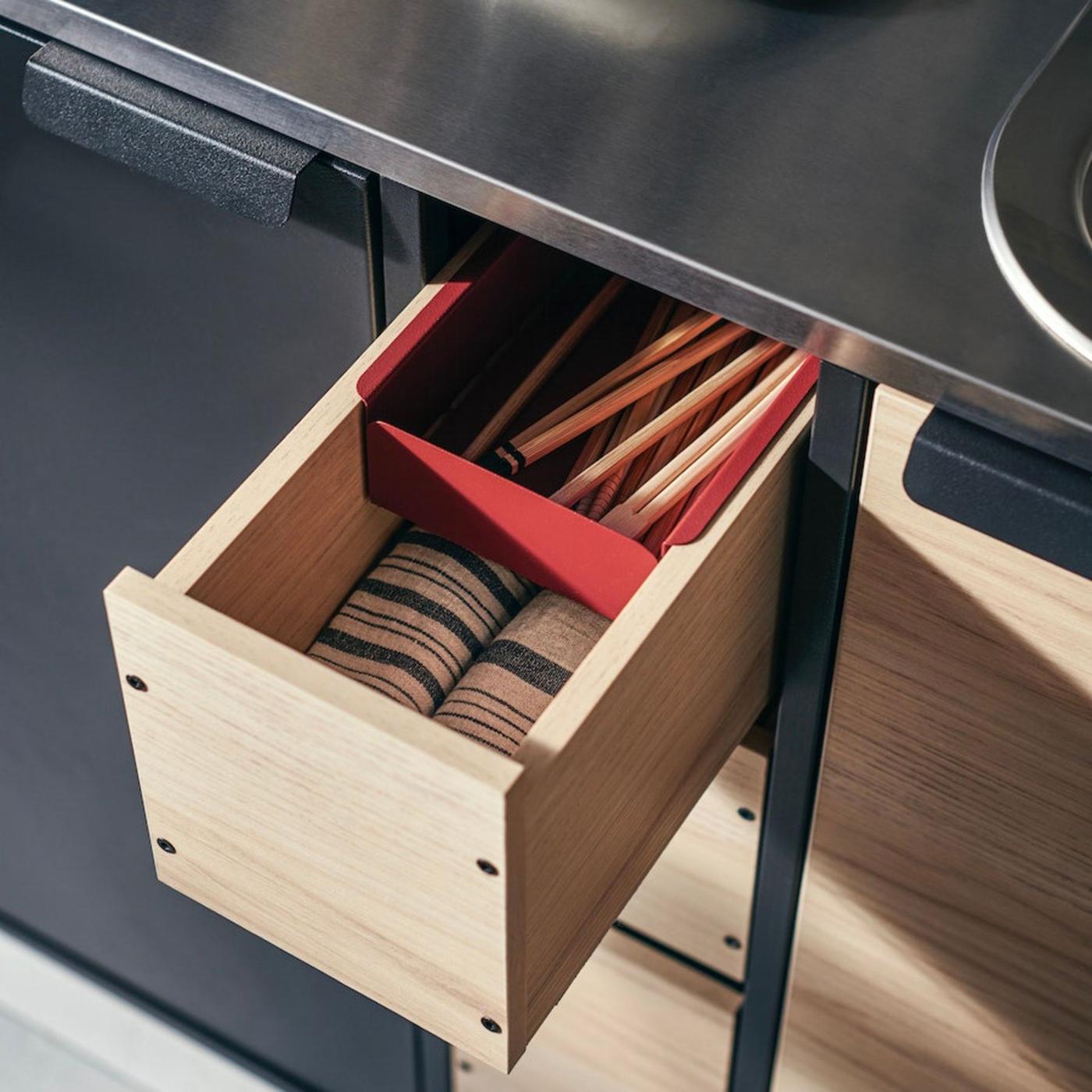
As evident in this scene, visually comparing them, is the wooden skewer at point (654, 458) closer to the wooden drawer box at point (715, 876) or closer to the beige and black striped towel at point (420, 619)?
→ the beige and black striped towel at point (420, 619)

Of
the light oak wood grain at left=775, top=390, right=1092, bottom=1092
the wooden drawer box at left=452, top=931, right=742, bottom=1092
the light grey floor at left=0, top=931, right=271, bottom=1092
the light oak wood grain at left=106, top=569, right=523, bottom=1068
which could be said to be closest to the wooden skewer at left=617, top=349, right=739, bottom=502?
the light oak wood grain at left=775, top=390, right=1092, bottom=1092

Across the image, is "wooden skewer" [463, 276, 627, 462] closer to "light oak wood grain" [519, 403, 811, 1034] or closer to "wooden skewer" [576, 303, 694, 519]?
"wooden skewer" [576, 303, 694, 519]

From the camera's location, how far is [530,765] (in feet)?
1.87

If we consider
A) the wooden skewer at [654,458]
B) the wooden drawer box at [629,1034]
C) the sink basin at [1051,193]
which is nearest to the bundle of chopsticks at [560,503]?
the wooden skewer at [654,458]

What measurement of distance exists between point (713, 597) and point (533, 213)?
17 centimetres

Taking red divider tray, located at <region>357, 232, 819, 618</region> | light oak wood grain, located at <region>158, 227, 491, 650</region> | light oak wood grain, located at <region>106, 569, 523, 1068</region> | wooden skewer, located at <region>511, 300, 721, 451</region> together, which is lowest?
light oak wood grain, located at <region>106, 569, 523, 1068</region>

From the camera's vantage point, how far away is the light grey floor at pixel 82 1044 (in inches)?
55.9

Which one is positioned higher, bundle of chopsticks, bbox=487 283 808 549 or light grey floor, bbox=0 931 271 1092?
bundle of chopsticks, bbox=487 283 808 549

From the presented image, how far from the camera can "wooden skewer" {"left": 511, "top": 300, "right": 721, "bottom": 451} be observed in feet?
2.52

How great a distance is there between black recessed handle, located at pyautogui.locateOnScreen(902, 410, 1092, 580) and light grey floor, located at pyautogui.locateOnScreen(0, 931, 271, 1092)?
38.1 inches

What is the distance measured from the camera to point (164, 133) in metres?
0.74

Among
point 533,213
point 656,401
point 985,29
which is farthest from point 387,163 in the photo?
point 985,29

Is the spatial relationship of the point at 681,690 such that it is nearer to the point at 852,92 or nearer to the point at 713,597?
the point at 713,597

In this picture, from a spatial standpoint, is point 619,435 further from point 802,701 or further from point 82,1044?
point 82,1044
